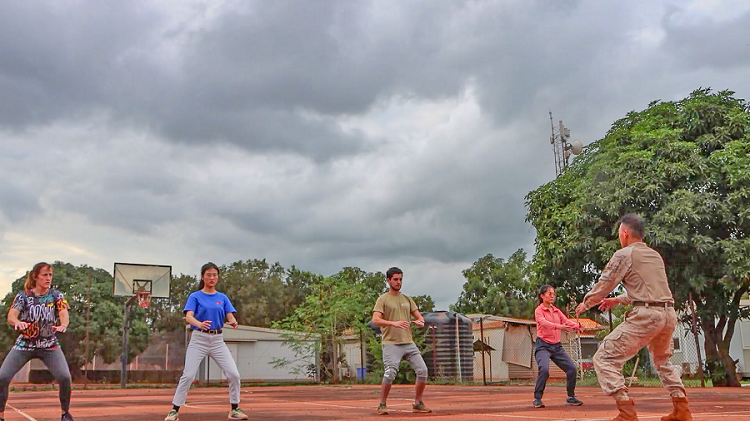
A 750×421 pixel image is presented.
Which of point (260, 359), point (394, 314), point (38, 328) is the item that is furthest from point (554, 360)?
point (260, 359)

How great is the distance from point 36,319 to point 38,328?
96mm

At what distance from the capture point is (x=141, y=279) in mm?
28172

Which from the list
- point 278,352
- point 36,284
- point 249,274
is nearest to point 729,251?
point 36,284

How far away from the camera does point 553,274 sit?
67.8 ft

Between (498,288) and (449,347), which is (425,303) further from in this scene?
(449,347)

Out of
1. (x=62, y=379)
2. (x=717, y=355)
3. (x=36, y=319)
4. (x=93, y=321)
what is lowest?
(x=717, y=355)

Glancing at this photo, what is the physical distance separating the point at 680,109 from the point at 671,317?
1596 cm

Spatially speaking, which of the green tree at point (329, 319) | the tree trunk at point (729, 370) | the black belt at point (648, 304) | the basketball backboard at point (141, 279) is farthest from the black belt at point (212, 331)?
the basketball backboard at point (141, 279)

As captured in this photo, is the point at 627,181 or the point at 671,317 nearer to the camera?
the point at 671,317

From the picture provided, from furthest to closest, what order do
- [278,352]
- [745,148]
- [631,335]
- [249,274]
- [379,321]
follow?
[249,274], [278,352], [745,148], [379,321], [631,335]

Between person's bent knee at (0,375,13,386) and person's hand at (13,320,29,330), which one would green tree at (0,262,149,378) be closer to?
person's bent knee at (0,375,13,386)

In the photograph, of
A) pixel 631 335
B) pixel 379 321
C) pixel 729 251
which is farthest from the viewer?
pixel 729 251

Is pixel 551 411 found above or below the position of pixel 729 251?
below

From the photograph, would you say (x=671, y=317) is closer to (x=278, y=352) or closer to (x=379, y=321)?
(x=379, y=321)
